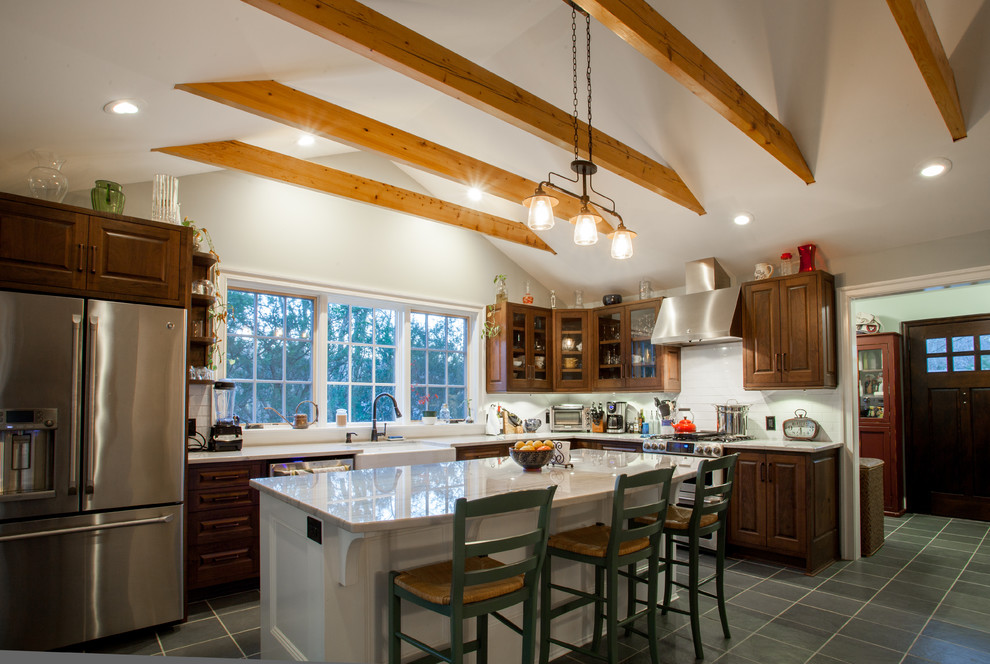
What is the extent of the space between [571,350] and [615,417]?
33.2 inches

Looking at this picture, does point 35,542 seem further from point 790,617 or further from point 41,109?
point 790,617

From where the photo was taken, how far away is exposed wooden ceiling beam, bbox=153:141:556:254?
13.4 feet

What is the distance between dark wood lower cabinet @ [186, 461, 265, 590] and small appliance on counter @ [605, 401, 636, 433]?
141 inches

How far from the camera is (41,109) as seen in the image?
2.83 m

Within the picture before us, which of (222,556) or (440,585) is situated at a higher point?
(440,585)

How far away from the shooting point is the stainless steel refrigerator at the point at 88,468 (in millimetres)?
2977

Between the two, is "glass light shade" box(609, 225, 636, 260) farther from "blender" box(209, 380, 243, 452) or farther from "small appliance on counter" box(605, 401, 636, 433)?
"small appliance on counter" box(605, 401, 636, 433)

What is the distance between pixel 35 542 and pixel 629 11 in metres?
3.79

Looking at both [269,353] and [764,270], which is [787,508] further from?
[269,353]

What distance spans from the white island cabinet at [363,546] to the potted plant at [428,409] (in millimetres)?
2634

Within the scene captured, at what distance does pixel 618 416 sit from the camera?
6.32 meters

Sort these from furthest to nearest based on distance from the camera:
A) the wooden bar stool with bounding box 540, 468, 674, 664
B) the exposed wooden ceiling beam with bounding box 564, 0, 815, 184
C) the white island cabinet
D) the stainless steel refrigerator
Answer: the stainless steel refrigerator < the exposed wooden ceiling beam with bounding box 564, 0, 815, 184 < the wooden bar stool with bounding box 540, 468, 674, 664 < the white island cabinet

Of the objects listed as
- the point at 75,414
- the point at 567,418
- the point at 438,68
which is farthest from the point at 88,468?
the point at 567,418

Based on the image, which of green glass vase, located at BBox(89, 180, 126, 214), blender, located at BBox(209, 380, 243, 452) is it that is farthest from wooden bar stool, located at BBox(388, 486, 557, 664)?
green glass vase, located at BBox(89, 180, 126, 214)
